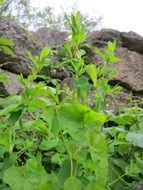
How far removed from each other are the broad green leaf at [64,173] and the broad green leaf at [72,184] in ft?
0.12

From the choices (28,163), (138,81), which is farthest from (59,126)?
A: (138,81)

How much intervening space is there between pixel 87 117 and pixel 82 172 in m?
0.20

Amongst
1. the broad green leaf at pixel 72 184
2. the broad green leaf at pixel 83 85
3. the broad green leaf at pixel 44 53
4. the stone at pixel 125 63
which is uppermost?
the stone at pixel 125 63

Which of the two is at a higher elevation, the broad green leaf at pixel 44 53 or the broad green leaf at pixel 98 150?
the broad green leaf at pixel 44 53

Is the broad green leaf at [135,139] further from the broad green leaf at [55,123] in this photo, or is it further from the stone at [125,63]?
the stone at [125,63]

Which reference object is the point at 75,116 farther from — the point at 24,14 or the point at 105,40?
the point at 24,14

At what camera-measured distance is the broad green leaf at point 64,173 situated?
105 cm

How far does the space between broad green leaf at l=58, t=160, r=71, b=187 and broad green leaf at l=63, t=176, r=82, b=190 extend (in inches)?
1.4

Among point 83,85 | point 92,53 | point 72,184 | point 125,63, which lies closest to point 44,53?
point 83,85

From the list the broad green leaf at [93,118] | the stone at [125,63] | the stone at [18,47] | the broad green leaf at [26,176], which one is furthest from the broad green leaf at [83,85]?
the stone at [125,63]

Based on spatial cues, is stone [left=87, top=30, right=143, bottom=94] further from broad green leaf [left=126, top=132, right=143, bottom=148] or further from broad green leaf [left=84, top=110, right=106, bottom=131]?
broad green leaf [left=84, top=110, right=106, bottom=131]

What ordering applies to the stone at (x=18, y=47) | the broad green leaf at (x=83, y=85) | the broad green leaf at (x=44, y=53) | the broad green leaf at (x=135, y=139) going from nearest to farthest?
the broad green leaf at (x=83, y=85) < the broad green leaf at (x=44, y=53) < the broad green leaf at (x=135, y=139) < the stone at (x=18, y=47)

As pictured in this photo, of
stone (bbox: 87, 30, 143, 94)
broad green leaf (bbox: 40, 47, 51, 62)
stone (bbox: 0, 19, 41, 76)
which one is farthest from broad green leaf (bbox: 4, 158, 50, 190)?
stone (bbox: 87, 30, 143, 94)

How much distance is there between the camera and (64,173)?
1069 mm
